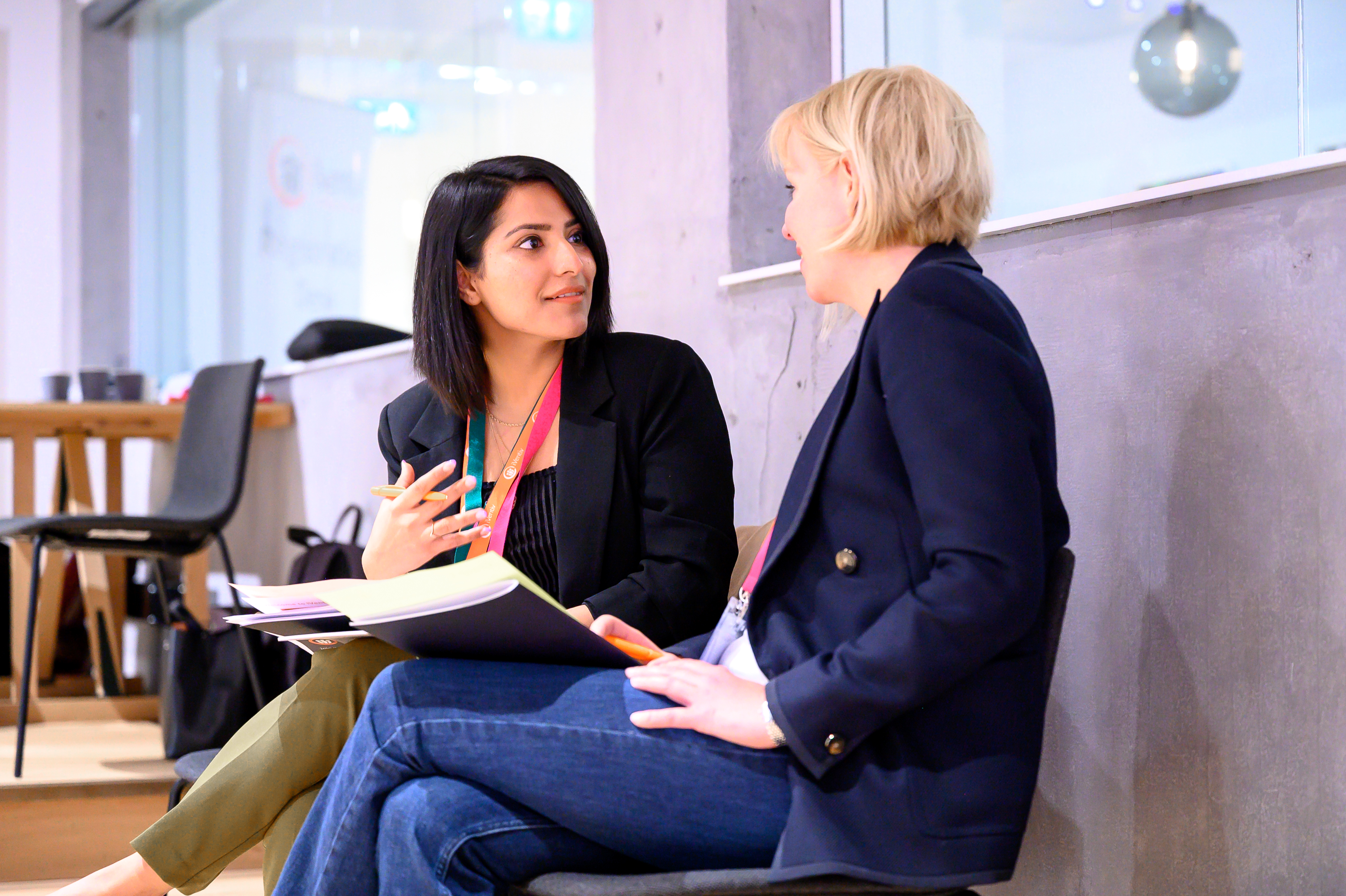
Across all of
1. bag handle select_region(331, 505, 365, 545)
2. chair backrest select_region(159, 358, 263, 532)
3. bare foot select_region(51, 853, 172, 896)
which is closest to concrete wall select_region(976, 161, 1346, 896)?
bare foot select_region(51, 853, 172, 896)

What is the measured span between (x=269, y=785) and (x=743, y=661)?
1.90ft

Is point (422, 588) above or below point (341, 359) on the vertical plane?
below

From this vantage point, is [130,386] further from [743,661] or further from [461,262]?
[743,661]

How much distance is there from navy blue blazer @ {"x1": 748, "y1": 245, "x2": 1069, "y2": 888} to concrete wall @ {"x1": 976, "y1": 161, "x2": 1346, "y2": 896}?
343 millimetres

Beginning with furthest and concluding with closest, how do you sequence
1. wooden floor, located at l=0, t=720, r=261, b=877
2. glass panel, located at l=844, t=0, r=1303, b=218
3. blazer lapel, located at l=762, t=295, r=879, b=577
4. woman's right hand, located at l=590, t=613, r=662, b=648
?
wooden floor, located at l=0, t=720, r=261, b=877 < glass panel, located at l=844, t=0, r=1303, b=218 < woman's right hand, located at l=590, t=613, r=662, b=648 < blazer lapel, located at l=762, t=295, r=879, b=577

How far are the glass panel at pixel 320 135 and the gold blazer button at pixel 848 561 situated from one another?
9.16ft

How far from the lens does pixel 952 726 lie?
3.43 ft

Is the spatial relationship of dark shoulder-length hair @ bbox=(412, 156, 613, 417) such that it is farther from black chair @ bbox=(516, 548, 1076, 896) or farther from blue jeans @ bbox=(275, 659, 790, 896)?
black chair @ bbox=(516, 548, 1076, 896)

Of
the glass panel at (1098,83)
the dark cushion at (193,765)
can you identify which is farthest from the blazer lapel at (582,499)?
the glass panel at (1098,83)

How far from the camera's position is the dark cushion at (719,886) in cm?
102

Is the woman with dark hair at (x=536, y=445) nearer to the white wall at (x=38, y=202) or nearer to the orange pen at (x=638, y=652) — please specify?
the orange pen at (x=638, y=652)

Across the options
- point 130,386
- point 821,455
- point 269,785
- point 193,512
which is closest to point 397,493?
point 269,785

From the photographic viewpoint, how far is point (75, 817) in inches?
104

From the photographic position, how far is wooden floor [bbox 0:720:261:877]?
8.18 feet
